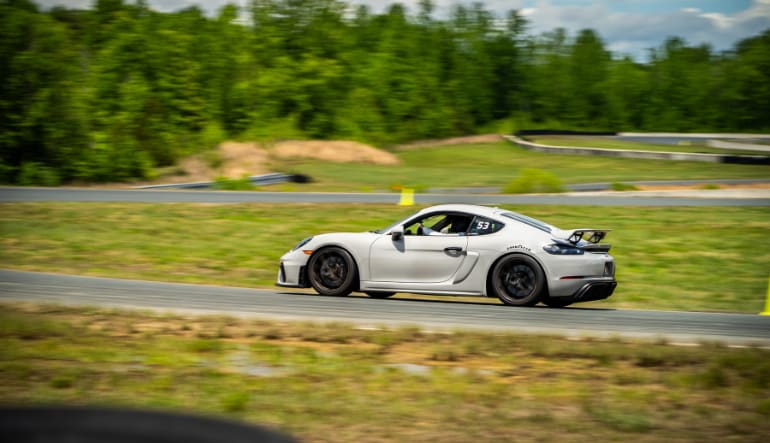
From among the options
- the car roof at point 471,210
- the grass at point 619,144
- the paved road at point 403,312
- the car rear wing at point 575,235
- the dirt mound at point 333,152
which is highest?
the grass at point 619,144

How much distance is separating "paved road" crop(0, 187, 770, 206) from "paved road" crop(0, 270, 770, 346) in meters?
12.4

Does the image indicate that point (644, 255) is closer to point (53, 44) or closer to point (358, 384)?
point (358, 384)

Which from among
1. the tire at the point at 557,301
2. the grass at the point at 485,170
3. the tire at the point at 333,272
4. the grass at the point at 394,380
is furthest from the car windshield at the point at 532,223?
the grass at the point at 485,170

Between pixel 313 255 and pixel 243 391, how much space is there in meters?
5.64

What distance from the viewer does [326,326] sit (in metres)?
9.68

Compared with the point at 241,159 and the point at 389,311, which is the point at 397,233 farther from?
the point at 241,159

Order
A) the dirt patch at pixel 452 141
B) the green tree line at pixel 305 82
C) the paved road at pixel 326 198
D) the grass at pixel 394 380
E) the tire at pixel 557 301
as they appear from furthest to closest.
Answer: the dirt patch at pixel 452 141 → the green tree line at pixel 305 82 → the paved road at pixel 326 198 → the tire at pixel 557 301 → the grass at pixel 394 380

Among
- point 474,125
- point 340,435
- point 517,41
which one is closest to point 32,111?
point 340,435

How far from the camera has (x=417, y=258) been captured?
12016 mm

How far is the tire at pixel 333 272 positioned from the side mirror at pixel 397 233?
66 cm

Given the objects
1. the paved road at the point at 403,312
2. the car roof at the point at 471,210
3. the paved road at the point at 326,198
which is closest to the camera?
the paved road at the point at 403,312

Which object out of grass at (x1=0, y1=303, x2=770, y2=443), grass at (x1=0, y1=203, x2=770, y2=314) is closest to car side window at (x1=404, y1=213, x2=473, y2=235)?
grass at (x1=0, y1=303, x2=770, y2=443)

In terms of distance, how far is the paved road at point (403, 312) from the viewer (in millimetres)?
9945

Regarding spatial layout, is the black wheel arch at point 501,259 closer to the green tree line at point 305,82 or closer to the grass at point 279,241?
the grass at point 279,241
